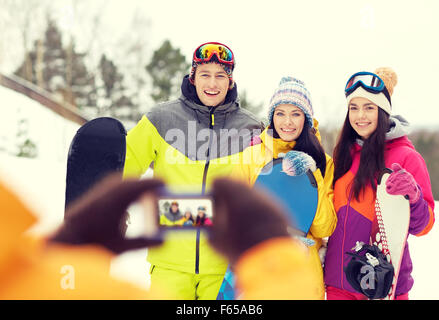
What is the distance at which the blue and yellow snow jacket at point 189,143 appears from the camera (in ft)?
→ 6.37

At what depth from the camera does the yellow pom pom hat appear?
2.05 meters

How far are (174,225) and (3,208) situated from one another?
0.25 meters

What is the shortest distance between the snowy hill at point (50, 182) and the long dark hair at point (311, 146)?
108 cm

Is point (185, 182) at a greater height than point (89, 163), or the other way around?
point (89, 163)

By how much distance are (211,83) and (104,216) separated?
171 centimetres

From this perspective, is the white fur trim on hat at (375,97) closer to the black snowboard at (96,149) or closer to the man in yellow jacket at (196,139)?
the man in yellow jacket at (196,139)

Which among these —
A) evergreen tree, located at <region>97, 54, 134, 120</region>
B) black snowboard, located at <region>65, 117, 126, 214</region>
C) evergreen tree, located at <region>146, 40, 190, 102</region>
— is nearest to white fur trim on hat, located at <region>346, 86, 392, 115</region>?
black snowboard, located at <region>65, 117, 126, 214</region>

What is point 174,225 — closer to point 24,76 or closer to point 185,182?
point 185,182

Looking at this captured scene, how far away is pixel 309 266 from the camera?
0.42 m

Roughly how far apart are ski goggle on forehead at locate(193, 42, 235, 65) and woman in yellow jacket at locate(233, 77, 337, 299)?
1.19 feet

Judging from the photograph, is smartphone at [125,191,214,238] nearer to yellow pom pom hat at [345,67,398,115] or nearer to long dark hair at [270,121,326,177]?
long dark hair at [270,121,326,177]

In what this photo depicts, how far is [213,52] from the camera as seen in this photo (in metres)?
2.05

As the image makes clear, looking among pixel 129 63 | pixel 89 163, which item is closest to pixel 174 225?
pixel 89 163

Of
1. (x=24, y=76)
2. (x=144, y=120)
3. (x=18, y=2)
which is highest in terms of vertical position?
(x=18, y=2)
